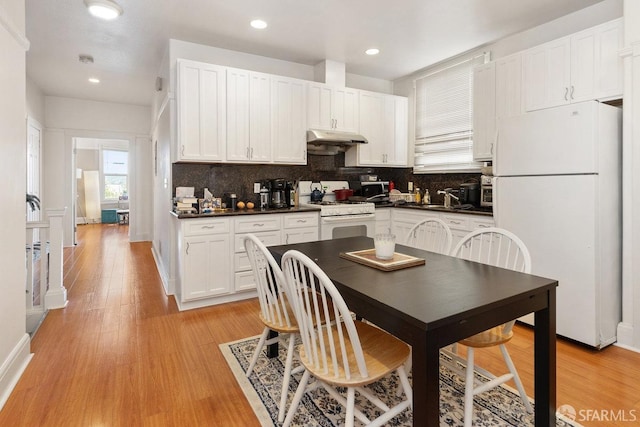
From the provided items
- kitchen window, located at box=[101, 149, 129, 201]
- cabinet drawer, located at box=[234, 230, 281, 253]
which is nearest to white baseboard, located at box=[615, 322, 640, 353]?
cabinet drawer, located at box=[234, 230, 281, 253]

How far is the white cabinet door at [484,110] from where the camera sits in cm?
354

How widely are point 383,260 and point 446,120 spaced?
3162 mm

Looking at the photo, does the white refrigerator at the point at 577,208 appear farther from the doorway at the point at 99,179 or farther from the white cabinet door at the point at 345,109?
the doorway at the point at 99,179

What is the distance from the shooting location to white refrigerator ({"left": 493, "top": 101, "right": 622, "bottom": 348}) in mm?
2477

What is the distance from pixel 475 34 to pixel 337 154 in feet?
6.92

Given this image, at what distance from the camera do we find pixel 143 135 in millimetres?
7129

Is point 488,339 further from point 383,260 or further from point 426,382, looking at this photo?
point 426,382

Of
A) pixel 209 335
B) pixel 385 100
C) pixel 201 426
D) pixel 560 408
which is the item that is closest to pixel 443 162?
pixel 385 100

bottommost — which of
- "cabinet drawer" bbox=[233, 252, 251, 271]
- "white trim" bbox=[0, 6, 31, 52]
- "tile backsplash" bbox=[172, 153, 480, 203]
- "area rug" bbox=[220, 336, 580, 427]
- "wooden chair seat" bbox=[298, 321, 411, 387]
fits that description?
"area rug" bbox=[220, 336, 580, 427]

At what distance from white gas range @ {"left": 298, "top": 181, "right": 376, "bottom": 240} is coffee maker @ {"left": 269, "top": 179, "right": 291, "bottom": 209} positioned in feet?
1.01

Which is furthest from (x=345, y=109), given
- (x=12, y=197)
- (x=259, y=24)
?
(x=12, y=197)

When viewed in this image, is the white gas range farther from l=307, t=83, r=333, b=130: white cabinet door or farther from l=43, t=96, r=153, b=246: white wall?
l=43, t=96, r=153, b=246: white wall

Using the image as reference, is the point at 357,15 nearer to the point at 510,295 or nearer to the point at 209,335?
the point at 510,295

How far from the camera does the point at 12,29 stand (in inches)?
83.8
